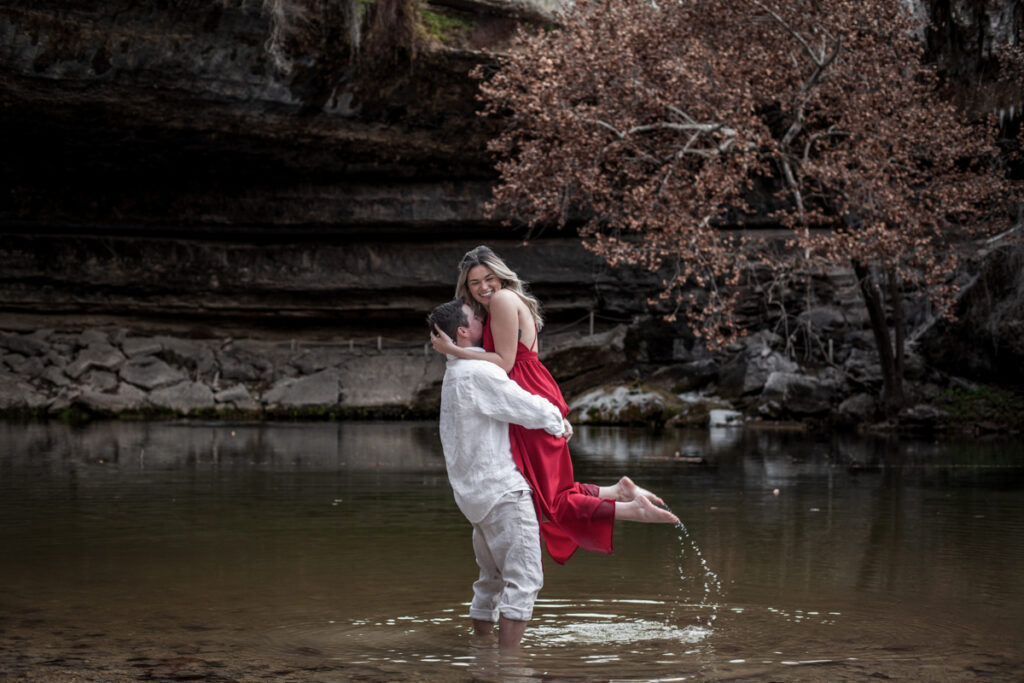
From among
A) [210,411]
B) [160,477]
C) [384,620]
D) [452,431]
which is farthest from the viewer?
[210,411]

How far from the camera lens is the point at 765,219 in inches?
914

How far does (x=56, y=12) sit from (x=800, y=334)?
15.4 m

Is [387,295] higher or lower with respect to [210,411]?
higher

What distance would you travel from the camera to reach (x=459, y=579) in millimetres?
6008

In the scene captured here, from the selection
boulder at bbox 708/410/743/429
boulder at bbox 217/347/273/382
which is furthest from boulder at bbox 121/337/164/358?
boulder at bbox 708/410/743/429

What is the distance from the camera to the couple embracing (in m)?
4.46

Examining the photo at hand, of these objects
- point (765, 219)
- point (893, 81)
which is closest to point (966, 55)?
point (893, 81)

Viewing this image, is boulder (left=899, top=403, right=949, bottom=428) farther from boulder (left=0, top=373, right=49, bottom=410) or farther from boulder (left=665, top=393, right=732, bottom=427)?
boulder (left=0, top=373, right=49, bottom=410)

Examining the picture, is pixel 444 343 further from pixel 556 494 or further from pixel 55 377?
pixel 55 377

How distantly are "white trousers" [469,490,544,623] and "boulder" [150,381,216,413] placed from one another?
19146 millimetres

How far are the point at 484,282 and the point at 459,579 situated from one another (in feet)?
6.63

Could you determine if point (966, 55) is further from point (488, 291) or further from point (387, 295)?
point (488, 291)

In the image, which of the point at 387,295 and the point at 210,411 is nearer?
the point at 210,411

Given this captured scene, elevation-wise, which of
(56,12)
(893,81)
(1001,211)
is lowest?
(1001,211)
